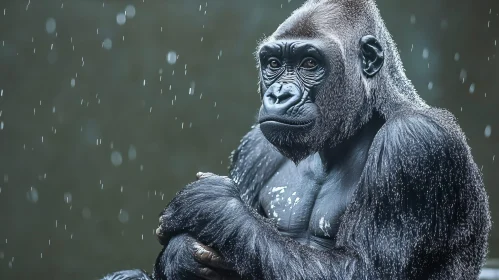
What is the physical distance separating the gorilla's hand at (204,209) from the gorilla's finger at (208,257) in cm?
4

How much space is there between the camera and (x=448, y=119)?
328 centimetres

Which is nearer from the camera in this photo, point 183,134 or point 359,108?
point 359,108

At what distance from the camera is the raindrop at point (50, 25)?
706 centimetres

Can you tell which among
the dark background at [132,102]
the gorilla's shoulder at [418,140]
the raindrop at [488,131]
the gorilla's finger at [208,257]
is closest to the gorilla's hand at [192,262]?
the gorilla's finger at [208,257]

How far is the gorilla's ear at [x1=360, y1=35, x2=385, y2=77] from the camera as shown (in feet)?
11.0

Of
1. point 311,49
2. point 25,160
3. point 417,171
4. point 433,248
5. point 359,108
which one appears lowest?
point 25,160

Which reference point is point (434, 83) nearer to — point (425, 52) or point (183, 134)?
point (425, 52)

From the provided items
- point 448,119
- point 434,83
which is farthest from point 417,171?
point 434,83

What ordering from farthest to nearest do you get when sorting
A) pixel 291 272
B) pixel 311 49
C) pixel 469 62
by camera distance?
pixel 469 62, pixel 311 49, pixel 291 272

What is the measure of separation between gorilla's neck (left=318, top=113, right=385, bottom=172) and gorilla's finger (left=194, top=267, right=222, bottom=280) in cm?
75

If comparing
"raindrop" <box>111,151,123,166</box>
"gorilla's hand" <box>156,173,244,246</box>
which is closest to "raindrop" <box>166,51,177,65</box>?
"raindrop" <box>111,151,123,166</box>

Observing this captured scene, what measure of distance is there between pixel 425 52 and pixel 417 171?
424cm

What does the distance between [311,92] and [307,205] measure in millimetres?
518

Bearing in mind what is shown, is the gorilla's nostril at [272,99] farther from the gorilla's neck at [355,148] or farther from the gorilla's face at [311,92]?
the gorilla's neck at [355,148]
